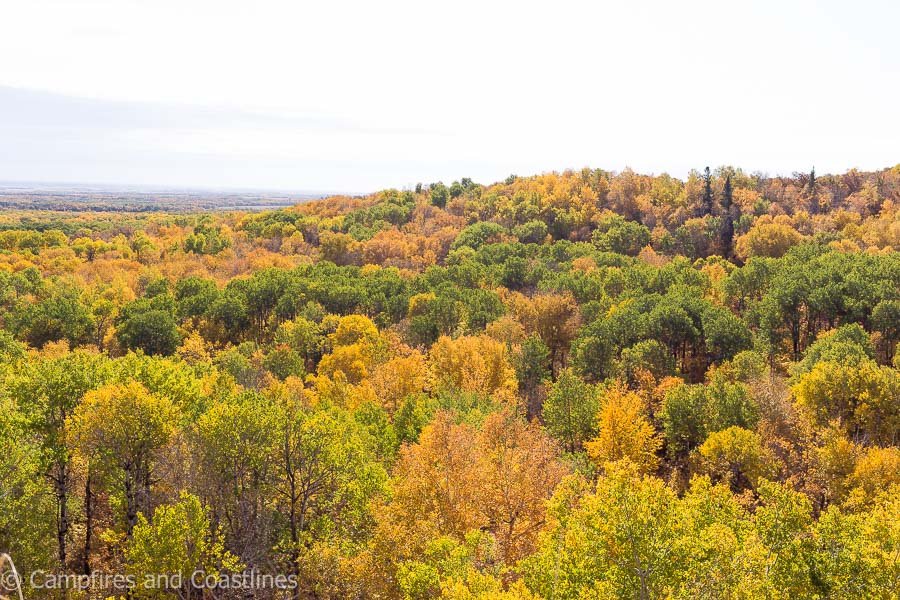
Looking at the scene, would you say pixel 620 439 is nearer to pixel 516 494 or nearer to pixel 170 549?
pixel 516 494

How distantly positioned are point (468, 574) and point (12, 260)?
129533 mm

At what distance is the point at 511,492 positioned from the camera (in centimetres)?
2942

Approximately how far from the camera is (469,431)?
34.6 metres

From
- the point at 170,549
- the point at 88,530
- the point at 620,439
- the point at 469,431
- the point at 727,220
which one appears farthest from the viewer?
the point at 727,220

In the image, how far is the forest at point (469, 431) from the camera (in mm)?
20969

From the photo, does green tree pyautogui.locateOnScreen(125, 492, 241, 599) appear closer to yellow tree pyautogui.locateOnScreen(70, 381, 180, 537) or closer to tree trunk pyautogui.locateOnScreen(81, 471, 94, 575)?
yellow tree pyautogui.locateOnScreen(70, 381, 180, 537)

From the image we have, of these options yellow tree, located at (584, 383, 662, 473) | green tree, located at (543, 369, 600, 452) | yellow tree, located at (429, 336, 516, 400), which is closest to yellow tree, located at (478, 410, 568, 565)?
yellow tree, located at (584, 383, 662, 473)

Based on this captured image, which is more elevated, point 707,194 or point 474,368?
point 707,194

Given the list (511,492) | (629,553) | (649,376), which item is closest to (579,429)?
(649,376)

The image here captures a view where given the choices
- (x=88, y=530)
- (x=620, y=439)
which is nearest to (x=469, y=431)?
(x=620, y=439)

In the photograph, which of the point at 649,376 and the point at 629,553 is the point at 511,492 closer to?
the point at 629,553

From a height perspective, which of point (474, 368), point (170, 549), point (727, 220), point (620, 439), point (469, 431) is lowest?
point (620, 439)

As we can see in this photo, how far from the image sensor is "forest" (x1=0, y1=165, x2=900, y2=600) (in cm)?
2097

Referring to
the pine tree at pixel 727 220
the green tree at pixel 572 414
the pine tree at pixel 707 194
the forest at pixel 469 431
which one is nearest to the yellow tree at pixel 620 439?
the forest at pixel 469 431
